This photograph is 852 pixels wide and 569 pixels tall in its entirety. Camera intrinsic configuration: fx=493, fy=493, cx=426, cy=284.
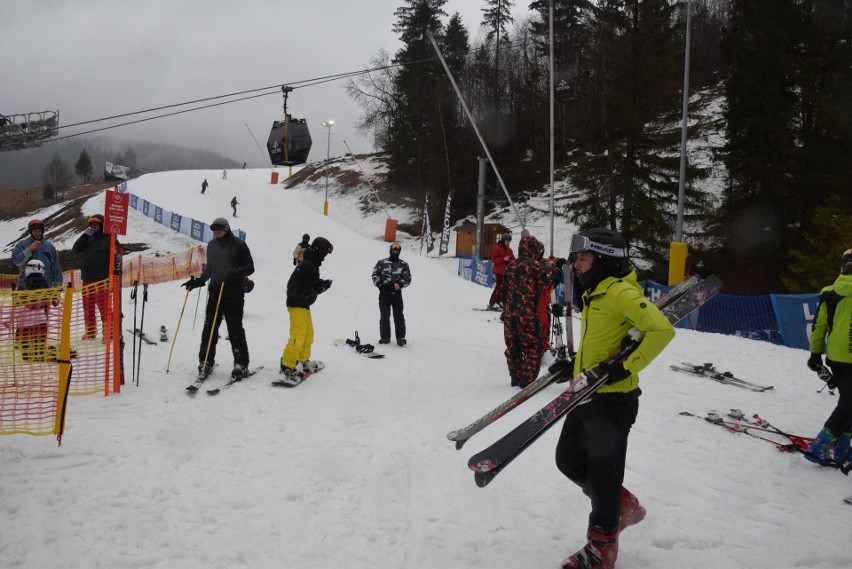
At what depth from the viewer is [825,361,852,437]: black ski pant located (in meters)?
4.08

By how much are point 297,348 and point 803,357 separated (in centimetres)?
874

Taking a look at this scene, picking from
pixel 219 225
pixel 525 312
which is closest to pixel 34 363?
pixel 219 225

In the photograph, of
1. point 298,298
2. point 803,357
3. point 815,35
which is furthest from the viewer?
point 815,35

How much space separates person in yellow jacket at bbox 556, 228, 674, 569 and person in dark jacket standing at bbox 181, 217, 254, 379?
4368 mm

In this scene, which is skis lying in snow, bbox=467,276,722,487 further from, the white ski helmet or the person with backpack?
the person with backpack

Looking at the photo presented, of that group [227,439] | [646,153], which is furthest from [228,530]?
[646,153]

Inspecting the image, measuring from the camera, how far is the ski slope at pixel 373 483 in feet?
9.82

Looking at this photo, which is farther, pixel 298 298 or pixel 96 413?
pixel 298 298

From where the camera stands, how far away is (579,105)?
24.6m

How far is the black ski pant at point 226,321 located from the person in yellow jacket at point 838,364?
607cm

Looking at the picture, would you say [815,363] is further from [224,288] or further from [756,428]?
[224,288]

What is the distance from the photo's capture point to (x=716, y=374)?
7430mm

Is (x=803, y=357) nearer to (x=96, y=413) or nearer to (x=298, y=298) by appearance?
(x=298, y=298)

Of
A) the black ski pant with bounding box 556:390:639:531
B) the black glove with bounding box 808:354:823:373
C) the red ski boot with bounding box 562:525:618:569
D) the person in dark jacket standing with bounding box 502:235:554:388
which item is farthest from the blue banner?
the red ski boot with bounding box 562:525:618:569
